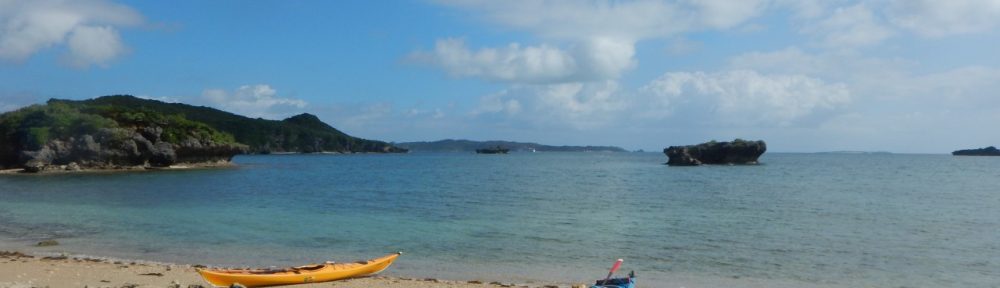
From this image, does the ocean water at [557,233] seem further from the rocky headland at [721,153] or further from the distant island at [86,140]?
the rocky headland at [721,153]

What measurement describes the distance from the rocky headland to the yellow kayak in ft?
336

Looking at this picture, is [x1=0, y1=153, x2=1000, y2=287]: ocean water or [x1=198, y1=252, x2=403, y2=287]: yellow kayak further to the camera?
[x1=0, y1=153, x2=1000, y2=287]: ocean water

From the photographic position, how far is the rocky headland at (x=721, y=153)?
11569 cm

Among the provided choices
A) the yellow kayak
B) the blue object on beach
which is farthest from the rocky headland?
the blue object on beach

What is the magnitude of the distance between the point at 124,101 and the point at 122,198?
6792 inches

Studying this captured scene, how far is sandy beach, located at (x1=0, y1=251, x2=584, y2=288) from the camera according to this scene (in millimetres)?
15781

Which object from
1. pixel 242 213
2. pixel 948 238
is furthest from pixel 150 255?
pixel 948 238

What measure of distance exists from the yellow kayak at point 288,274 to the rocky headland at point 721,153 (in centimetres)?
10228

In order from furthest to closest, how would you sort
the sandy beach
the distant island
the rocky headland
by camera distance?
the rocky headland < the distant island < the sandy beach

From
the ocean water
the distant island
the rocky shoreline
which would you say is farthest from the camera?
the distant island

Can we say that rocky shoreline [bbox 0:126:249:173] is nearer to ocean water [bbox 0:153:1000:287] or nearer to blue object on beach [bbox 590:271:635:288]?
ocean water [bbox 0:153:1000:287]

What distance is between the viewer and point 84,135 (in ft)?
278

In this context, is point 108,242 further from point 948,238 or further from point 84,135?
point 84,135

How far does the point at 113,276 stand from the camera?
16766 mm
